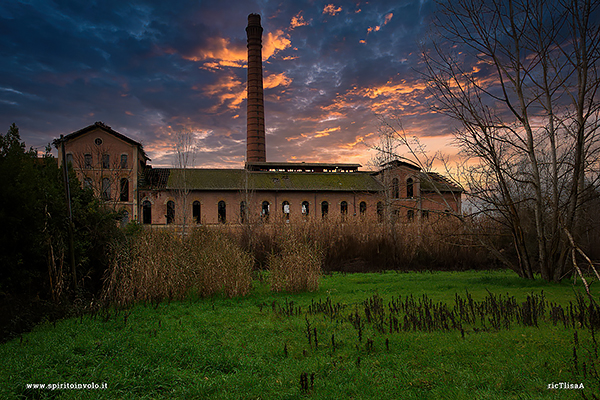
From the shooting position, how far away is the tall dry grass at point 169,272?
349 inches

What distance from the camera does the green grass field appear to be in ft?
13.3

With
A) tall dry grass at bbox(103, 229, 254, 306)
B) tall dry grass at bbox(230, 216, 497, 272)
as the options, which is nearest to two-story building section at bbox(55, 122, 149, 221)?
tall dry grass at bbox(230, 216, 497, 272)

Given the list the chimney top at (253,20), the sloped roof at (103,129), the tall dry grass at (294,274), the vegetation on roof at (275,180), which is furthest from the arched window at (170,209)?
the chimney top at (253,20)

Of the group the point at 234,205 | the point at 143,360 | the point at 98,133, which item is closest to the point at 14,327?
the point at 143,360

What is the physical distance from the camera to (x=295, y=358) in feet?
16.8

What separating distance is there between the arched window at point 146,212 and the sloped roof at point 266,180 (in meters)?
1.97

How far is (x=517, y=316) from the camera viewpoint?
245 inches

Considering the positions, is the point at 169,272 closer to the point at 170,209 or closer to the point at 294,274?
the point at 294,274

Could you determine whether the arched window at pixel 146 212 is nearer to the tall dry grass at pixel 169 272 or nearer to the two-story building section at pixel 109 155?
the two-story building section at pixel 109 155

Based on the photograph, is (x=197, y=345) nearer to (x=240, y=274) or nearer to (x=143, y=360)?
(x=143, y=360)

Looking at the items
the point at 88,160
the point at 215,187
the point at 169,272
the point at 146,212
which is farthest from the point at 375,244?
the point at 88,160

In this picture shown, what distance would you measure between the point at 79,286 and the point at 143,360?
16.0 feet

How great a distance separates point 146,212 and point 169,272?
100 ft

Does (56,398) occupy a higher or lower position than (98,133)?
lower
